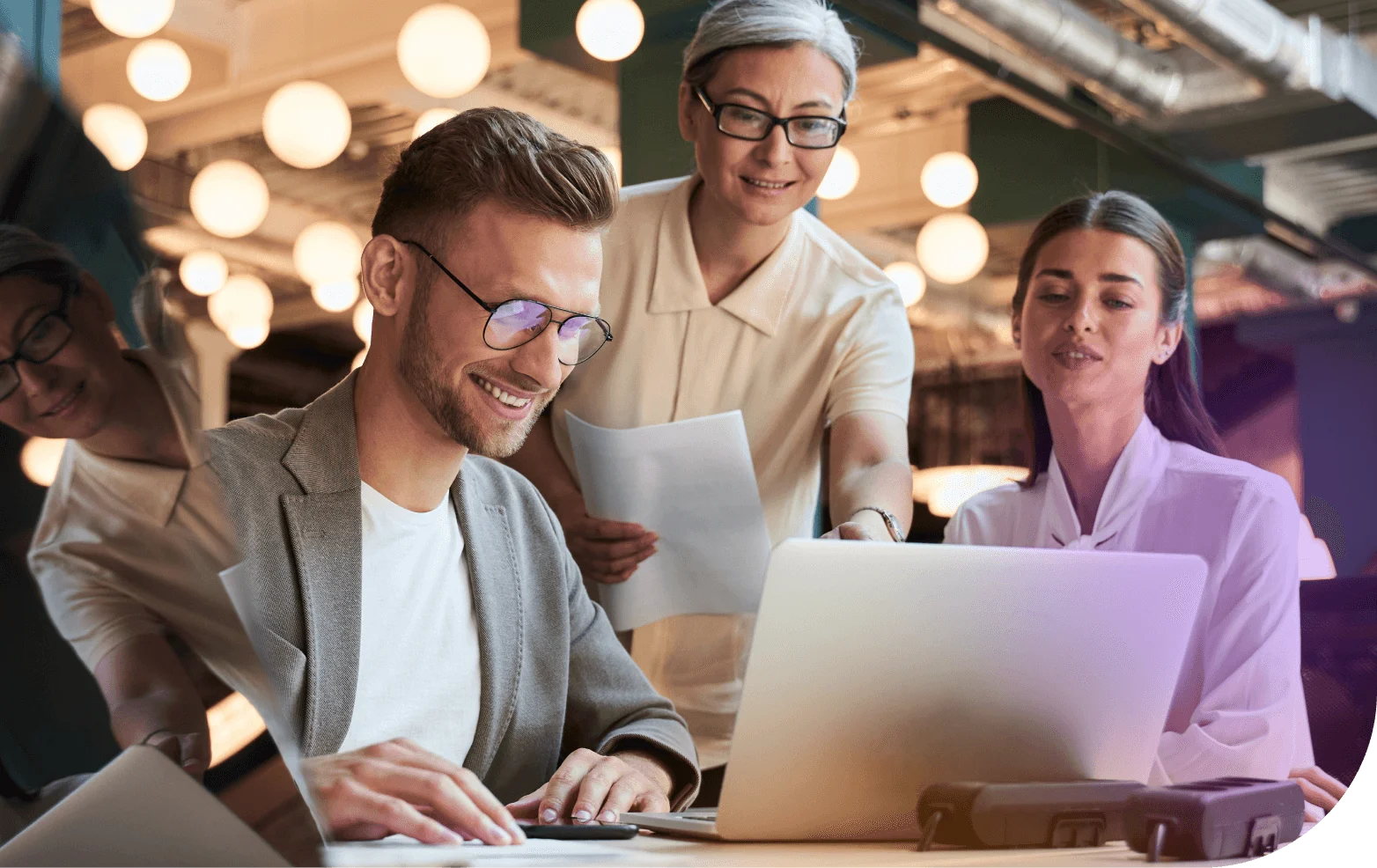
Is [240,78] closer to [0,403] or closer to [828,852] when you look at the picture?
[0,403]

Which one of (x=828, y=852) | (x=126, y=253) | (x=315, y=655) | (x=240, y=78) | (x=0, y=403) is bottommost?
(x=828, y=852)

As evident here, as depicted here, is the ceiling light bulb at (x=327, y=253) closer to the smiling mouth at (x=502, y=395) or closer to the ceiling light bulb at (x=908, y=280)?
the smiling mouth at (x=502, y=395)

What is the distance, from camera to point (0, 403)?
936 millimetres

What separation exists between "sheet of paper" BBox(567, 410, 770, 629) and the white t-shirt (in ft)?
0.84

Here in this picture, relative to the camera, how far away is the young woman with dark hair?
6.68ft

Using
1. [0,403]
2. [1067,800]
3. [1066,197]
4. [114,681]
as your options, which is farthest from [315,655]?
[1066,197]

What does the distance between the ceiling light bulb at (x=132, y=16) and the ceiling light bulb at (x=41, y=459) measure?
2.41 feet

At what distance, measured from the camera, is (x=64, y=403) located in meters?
0.97

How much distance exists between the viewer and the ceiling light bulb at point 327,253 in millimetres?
1592

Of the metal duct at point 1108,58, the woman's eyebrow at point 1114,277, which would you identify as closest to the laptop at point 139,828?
Result: the woman's eyebrow at point 1114,277

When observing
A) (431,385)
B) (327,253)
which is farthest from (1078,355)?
(327,253)

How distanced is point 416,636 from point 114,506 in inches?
24.9

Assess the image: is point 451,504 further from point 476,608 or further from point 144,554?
point 144,554

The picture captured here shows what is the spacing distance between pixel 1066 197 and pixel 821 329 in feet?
1.59
